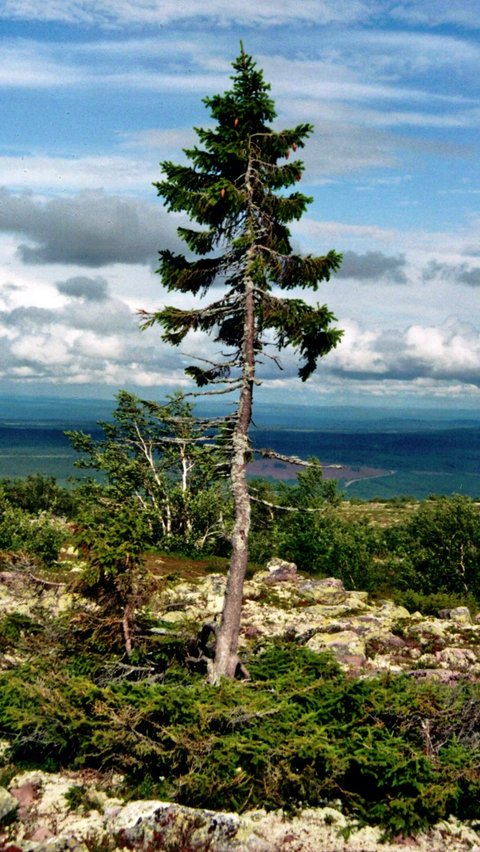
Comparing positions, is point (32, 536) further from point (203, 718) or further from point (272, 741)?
point (272, 741)

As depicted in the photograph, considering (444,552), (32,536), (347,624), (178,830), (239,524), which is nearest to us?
(178,830)

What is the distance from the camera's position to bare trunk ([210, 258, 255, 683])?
14594 millimetres

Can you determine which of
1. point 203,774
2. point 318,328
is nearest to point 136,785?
point 203,774

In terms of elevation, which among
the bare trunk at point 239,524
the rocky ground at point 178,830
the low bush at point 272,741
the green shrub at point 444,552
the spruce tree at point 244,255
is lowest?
the green shrub at point 444,552

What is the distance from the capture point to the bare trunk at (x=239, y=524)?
47.9ft

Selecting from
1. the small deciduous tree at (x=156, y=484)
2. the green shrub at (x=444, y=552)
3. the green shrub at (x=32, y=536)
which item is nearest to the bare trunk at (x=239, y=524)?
the green shrub at (x=32, y=536)

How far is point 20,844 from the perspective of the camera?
9.54m

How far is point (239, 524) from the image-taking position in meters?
15.8

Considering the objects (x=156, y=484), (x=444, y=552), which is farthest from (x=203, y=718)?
(x=444, y=552)

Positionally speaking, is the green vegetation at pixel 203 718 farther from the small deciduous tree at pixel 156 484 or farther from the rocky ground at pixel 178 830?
the small deciduous tree at pixel 156 484

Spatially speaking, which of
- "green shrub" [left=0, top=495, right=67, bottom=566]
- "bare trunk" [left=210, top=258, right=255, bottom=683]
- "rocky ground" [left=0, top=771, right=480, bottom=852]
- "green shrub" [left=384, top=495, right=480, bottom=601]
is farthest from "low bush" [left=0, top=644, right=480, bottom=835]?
"green shrub" [left=384, top=495, right=480, bottom=601]

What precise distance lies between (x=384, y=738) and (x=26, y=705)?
7.23 meters

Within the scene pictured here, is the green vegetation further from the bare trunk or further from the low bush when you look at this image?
the bare trunk

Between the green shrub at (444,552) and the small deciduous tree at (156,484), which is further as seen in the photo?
the small deciduous tree at (156,484)
